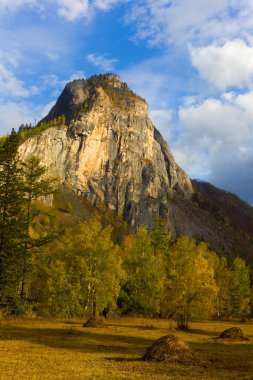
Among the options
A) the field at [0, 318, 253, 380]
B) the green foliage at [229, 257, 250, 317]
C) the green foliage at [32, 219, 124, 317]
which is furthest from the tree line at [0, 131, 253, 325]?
the green foliage at [229, 257, 250, 317]

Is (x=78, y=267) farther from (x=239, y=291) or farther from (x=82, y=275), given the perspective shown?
(x=239, y=291)

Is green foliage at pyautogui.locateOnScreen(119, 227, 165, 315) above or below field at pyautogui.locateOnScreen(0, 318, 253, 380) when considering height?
above

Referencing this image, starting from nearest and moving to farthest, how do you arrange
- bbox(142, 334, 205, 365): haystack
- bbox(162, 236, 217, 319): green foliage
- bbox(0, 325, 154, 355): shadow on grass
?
bbox(142, 334, 205, 365): haystack → bbox(0, 325, 154, 355): shadow on grass → bbox(162, 236, 217, 319): green foliage

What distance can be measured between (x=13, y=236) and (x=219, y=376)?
16.6m

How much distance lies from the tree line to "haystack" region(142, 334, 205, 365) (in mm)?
12208

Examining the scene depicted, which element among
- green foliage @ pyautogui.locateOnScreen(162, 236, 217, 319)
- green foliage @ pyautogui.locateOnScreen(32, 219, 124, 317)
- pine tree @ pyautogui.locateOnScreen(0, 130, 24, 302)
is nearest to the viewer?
pine tree @ pyautogui.locateOnScreen(0, 130, 24, 302)

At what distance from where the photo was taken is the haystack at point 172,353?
16.0 meters

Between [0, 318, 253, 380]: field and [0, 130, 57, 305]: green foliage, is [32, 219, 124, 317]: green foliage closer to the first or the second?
[0, 130, 57, 305]: green foliage

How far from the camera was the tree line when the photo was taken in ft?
89.2

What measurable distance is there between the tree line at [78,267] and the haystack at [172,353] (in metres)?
12.2

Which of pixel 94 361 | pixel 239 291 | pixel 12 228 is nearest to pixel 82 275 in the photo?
pixel 12 228

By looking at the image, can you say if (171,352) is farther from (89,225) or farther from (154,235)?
(154,235)

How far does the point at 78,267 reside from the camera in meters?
46.2

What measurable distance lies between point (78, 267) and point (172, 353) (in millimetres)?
30546
